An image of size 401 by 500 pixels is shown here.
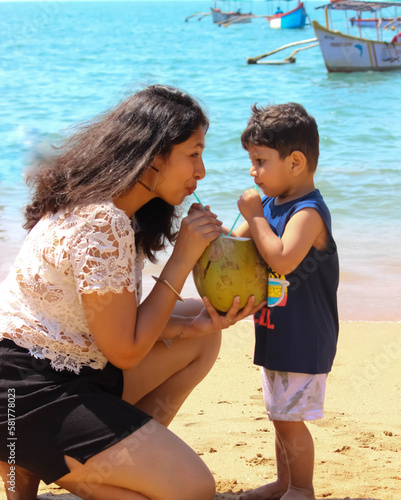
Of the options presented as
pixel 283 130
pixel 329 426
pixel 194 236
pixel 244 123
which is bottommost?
pixel 329 426

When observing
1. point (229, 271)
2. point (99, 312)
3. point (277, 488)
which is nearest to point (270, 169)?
point (229, 271)

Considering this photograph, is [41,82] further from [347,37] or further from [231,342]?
[231,342]

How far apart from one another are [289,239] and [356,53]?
66.4ft

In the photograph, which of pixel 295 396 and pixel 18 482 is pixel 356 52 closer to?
pixel 295 396

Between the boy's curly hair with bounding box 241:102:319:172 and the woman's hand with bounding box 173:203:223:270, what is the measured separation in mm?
341

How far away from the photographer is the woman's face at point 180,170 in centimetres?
221

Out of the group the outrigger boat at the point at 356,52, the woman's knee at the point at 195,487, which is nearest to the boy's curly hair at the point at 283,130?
the woman's knee at the point at 195,487

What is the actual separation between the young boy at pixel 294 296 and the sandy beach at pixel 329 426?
0.29 meters

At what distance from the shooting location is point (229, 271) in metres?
2.20

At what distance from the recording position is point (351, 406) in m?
3.12

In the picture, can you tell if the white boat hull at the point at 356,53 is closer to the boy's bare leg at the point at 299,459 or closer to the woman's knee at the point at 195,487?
the boy's bare leg at the point at 299,459

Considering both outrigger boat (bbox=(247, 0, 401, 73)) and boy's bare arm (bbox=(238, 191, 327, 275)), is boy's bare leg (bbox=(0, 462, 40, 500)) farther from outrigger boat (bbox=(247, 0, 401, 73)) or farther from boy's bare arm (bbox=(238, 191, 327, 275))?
outrigger boat (bbox=(247, 0, 401, 73))

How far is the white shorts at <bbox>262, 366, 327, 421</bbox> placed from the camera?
2.26 meters

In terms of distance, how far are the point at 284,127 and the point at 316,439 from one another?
4.39 ft
